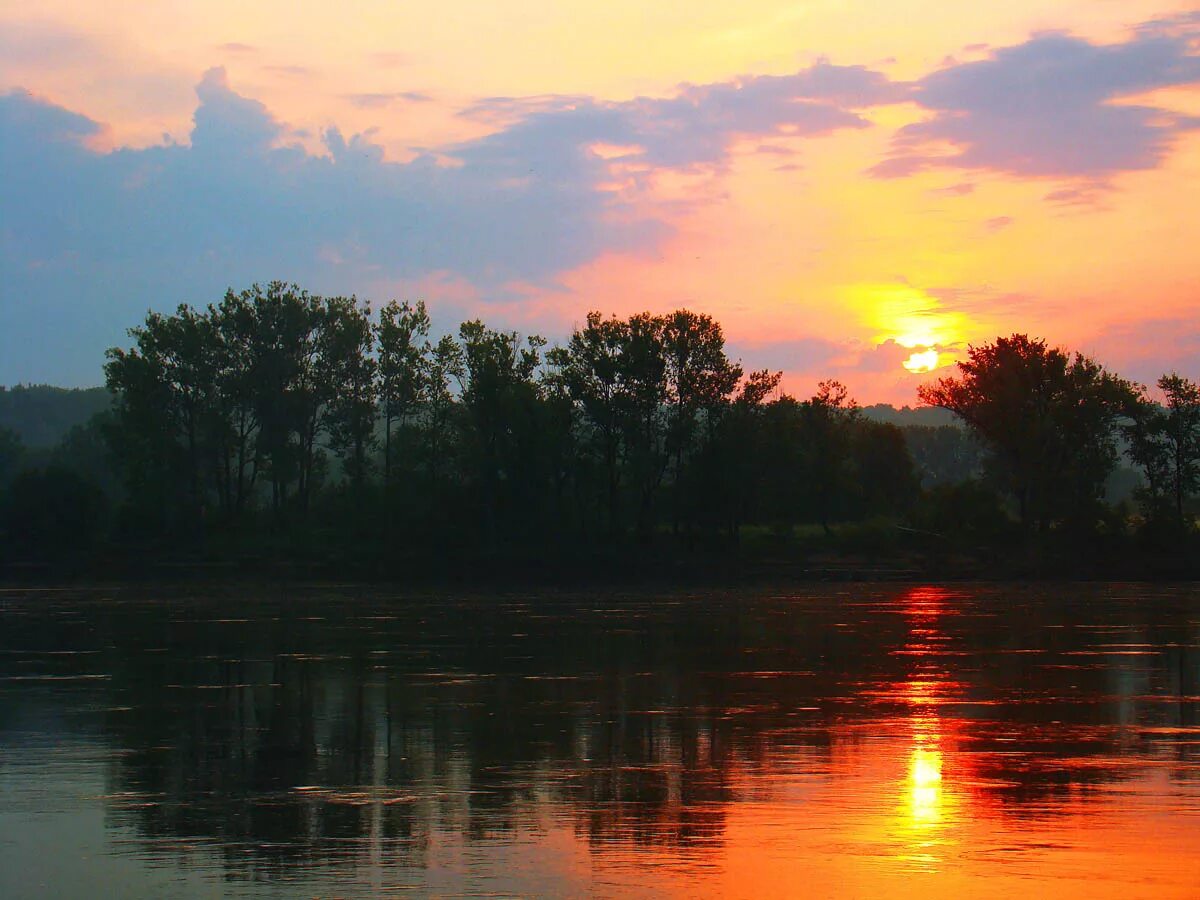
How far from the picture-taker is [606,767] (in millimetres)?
15531

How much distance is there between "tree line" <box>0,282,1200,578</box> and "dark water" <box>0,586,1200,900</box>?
51.2 meters

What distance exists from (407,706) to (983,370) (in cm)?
7162

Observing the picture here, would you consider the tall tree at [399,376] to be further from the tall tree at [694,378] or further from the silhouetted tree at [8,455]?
the silhouetted tree at [8,455]

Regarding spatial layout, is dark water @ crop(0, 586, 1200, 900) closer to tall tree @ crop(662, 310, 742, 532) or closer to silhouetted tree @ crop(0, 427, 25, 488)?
tall tree @ crop(662, 310, 742, 532)

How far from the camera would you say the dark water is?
35.5 feet

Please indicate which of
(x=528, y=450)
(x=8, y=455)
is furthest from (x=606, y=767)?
(x=8, y=455)

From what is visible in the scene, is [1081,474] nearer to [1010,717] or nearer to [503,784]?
[1010,717]

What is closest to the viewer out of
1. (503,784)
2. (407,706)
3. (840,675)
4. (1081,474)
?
(503,784)

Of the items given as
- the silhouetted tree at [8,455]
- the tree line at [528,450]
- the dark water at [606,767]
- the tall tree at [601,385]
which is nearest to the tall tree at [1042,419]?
the tree line at [528,450]

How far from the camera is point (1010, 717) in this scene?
19109mm

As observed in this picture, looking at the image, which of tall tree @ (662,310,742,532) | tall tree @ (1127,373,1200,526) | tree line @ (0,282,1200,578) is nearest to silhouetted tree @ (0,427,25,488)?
tree line @ (0,282,1200,578)

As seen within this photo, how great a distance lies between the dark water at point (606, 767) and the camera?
1082cm

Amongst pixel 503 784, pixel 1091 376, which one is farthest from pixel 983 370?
pixel 503 784

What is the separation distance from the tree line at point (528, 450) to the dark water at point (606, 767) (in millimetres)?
51250
